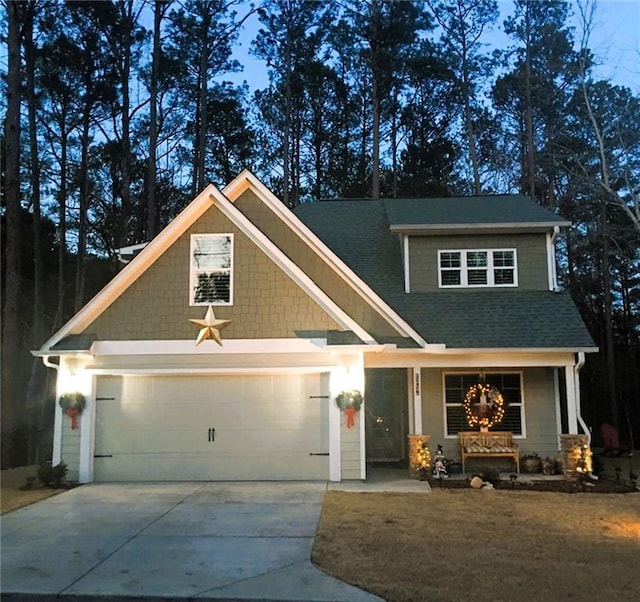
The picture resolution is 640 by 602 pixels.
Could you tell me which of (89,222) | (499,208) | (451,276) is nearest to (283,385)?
(451,276)

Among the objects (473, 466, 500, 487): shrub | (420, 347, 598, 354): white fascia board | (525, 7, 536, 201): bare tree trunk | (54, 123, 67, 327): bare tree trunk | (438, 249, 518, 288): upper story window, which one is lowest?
(473, 466, 500, 487): shrub

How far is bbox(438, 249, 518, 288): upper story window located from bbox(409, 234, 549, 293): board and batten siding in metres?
0.11

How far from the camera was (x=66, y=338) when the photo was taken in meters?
11.1

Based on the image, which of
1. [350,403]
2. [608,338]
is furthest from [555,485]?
[608,338]

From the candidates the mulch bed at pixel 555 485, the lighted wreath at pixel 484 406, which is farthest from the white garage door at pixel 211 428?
the lighted wreath at pixel 484 406

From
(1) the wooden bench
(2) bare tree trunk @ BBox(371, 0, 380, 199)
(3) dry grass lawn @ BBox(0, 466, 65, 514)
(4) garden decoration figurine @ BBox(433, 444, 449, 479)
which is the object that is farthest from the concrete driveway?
(2) bare tree trunk @ BBox(371, 0, 380, 199)

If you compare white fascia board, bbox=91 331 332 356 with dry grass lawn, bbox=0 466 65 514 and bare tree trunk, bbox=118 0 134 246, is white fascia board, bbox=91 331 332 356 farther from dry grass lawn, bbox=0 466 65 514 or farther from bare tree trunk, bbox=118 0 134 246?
bare tree trunk, bbox=118 0 134 246

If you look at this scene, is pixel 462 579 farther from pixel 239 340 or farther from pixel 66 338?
pixel 66 338

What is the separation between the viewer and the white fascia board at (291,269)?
1098 centimetres

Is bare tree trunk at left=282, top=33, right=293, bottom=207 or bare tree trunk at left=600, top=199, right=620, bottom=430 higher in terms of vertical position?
bare tree trunk at left=282, top=33, right=293, bottom=207

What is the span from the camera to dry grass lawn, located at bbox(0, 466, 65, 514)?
9.04 metres

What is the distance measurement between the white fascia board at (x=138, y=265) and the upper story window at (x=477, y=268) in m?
5.39

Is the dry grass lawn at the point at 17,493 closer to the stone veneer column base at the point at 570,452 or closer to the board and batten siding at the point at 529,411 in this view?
the board and batten siding at the point at 529,411

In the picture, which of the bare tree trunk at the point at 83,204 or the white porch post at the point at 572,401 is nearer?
the white porch post at the point at 572,401
